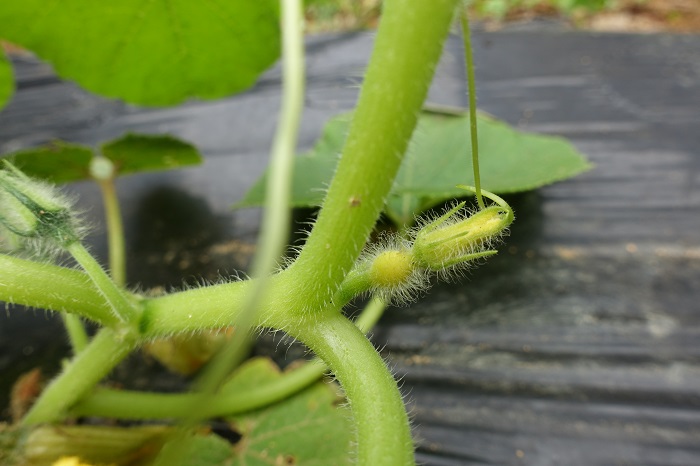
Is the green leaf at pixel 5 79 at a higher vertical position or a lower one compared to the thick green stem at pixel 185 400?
higher

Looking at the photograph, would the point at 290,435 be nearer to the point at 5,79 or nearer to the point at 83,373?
the point at 83,373

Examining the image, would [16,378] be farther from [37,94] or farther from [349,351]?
[37,94]

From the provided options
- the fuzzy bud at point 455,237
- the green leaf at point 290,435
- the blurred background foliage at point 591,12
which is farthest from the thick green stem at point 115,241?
the blurred background foliage at point 591,12

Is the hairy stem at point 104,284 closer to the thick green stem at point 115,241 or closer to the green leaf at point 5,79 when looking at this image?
the thick green stem at point 115,241

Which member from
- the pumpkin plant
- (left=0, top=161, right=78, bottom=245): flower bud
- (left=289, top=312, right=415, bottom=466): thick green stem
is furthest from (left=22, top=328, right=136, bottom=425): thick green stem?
(left=289, top=312, right=415, bottom=466): thick green stem

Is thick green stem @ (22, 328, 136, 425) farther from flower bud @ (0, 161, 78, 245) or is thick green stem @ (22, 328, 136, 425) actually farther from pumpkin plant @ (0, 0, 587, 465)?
flower bud @ (0, 161, 78, 245)

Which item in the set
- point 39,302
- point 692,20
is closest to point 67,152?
point 39,302
